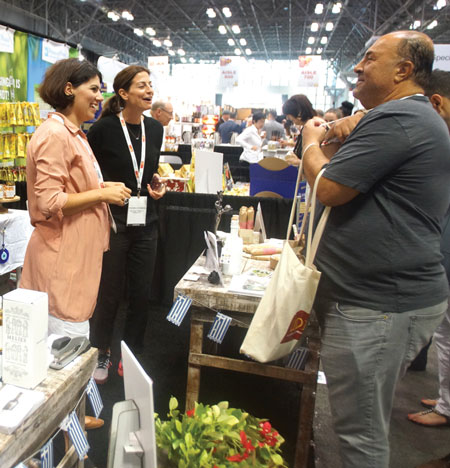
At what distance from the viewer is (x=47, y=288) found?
→ 1653 mm

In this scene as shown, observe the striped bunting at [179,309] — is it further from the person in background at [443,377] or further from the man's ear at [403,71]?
the person in background at [443,377]

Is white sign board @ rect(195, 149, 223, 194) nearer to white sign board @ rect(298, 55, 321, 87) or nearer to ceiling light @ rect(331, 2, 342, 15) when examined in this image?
ceiling light @ rect(331, 2, 342, 15)

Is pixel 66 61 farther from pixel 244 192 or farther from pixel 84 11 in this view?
pixel 84 11

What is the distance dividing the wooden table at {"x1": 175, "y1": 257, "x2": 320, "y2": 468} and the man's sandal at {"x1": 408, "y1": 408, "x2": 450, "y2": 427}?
3.00 ft

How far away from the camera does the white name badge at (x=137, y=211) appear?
2.36 metres

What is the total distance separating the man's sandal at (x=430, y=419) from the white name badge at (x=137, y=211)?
189 centimetres

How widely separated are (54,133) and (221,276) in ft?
3.03

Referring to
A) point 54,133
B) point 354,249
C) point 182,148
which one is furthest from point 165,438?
point 182,148

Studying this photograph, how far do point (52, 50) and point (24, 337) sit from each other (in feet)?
19.0

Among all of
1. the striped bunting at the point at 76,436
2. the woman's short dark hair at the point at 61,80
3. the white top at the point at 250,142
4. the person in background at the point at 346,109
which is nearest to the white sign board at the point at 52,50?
the white top at the point at 250,142

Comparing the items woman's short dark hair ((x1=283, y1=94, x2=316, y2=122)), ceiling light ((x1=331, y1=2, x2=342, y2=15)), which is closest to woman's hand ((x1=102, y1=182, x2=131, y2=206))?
woman's short dark hair ((x1=283, y1=94, x2=316, y2=122))

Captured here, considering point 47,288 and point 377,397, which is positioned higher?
point 47,288

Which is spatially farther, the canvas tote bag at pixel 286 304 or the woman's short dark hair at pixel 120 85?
the woman's short dark hair at pixel 120 85

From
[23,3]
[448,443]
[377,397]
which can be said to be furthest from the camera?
[23,3]
